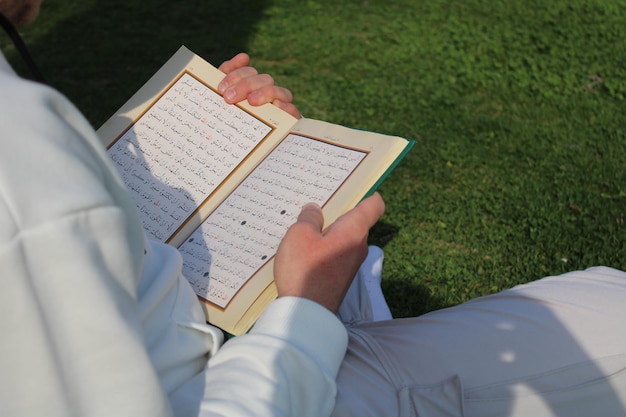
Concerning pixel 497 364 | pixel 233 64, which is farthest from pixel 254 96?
pixel 497 364

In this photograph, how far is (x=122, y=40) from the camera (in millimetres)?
5262

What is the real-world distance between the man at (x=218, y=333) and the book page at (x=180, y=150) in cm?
8

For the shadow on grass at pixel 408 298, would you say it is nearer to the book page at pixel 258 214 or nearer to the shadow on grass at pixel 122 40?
the book page at pixel 258 214

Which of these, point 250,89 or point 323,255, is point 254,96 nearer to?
point 250,89

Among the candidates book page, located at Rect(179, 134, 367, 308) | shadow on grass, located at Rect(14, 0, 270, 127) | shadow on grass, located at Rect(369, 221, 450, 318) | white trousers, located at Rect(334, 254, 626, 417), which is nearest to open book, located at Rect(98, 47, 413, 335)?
book page, located at Rect(179, 134, 367, 308)

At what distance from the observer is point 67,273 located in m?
0.95

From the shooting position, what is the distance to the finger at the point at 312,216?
5.08 ft

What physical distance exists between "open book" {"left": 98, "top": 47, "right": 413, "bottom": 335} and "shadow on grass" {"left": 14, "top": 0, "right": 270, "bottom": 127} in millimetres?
2603

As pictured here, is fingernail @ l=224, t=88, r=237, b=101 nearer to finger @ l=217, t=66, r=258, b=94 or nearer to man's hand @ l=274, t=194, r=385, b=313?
finger @ l=217, t=66, r=258, b=94

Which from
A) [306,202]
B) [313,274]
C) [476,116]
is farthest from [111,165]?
[476,116]

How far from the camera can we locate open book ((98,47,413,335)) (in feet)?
5.33

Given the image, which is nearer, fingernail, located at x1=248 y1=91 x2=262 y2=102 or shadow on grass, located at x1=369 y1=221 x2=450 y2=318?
fingernail, located at x1=248 y1=91 x2=262 y2=102

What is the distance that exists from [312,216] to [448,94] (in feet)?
9.61

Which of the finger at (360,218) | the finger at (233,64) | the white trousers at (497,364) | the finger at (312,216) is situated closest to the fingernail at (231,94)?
the finger at (233,64)
